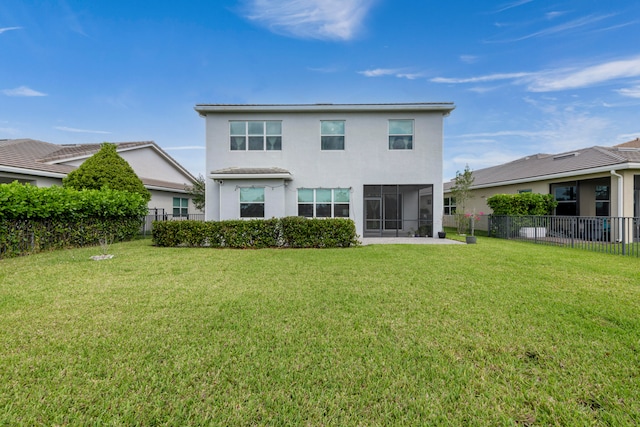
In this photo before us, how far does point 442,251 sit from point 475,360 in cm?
736

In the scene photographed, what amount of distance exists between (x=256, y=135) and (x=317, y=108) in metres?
3.42

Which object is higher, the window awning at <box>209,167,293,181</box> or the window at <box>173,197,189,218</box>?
the window awning at <box>209,167,293,181</box>

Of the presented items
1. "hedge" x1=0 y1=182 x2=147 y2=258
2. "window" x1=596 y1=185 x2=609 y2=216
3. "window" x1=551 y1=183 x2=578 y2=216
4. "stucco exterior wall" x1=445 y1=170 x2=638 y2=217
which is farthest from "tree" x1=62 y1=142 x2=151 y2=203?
"window" x1=596 y1=185 x2=609 y2=216

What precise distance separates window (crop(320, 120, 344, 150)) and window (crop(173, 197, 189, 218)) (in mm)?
11996

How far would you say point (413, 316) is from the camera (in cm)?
392

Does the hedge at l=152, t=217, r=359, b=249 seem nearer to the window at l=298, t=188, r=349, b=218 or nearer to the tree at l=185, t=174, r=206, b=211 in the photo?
the window at l=298, t=188, r=349, b=218

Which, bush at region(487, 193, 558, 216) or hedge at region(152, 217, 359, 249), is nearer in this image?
hedge at region(152, 217, 359, 249)

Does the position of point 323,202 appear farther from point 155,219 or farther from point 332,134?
point 155,219

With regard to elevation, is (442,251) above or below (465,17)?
below

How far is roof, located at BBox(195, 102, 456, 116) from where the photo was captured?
530 inches

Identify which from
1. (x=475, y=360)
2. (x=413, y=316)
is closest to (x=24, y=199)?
(x=413, y=316)

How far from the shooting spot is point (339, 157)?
46.4ft

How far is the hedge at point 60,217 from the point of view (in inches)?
331

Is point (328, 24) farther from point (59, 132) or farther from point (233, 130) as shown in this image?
point (59, 132)
